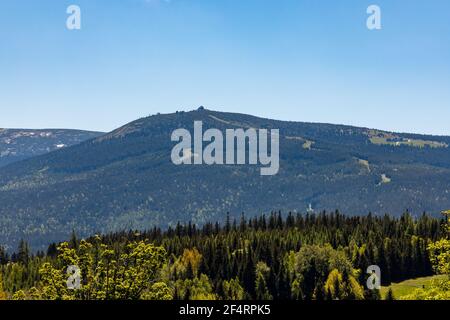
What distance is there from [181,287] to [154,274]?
136 meters

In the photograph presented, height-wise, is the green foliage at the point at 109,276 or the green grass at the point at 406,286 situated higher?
the green foliage at the point at 109,276

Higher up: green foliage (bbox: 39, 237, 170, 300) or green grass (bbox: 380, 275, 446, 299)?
green foliage (bbox: 39, 237, 170, 300)

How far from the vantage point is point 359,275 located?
196875 millimetres

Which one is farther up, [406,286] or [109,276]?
[109,276]

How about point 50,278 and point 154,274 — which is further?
point 154,274

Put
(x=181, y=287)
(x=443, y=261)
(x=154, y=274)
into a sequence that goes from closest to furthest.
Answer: (x=154, y=274)
(x=443, y=261)
(x=181, y=287)

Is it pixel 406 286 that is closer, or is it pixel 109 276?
pixel 109 276

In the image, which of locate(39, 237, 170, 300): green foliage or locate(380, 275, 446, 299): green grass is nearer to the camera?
locate(39, 237, 170, 300): green foliage

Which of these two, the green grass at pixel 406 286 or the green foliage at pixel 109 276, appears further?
the green grass at pixel 406 286
